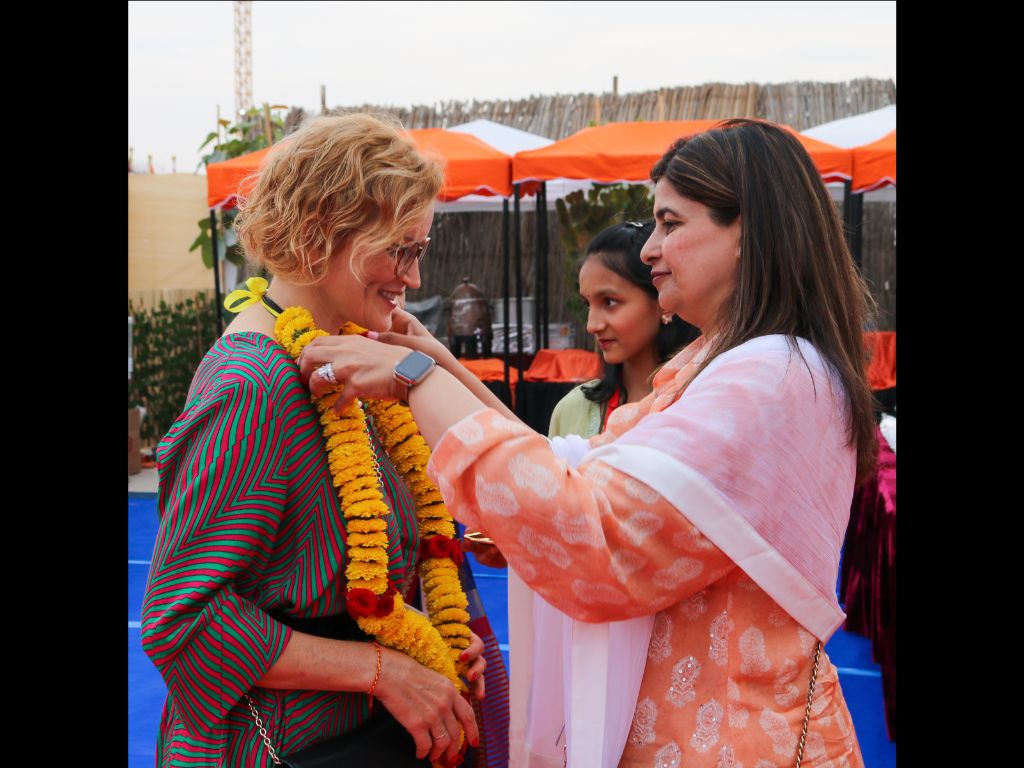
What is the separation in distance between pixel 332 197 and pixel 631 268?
187 cm

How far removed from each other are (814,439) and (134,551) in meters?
7.26

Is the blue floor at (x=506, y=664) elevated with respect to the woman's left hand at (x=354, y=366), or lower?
lower

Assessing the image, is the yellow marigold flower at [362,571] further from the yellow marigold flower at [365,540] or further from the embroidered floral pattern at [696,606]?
the embroidered floral pattern at [696,606]

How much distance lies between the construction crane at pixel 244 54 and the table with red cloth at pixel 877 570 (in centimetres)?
4267

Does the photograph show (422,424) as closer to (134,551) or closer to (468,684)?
(468,684)

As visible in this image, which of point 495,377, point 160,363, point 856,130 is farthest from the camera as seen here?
point 160,363

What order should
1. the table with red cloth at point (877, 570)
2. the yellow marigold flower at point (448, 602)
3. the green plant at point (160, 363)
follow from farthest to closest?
the green plant at point (160, 363)
the table with red cloth at point (877, 570)
the yellow marigold flower at point (448, 602)

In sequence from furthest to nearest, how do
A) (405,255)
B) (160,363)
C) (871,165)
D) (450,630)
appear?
(160,363), (871,165), (450,630), (405,255)

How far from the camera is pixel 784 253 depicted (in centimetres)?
157

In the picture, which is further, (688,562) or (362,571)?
(362,571)

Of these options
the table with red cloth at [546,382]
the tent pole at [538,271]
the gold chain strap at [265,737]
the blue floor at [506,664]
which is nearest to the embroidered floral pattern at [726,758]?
the gold chain strap at [265,737]

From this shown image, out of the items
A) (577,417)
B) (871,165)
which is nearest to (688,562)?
(577,417)

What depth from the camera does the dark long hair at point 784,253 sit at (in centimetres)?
155

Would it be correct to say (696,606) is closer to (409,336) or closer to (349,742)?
(349,742)
